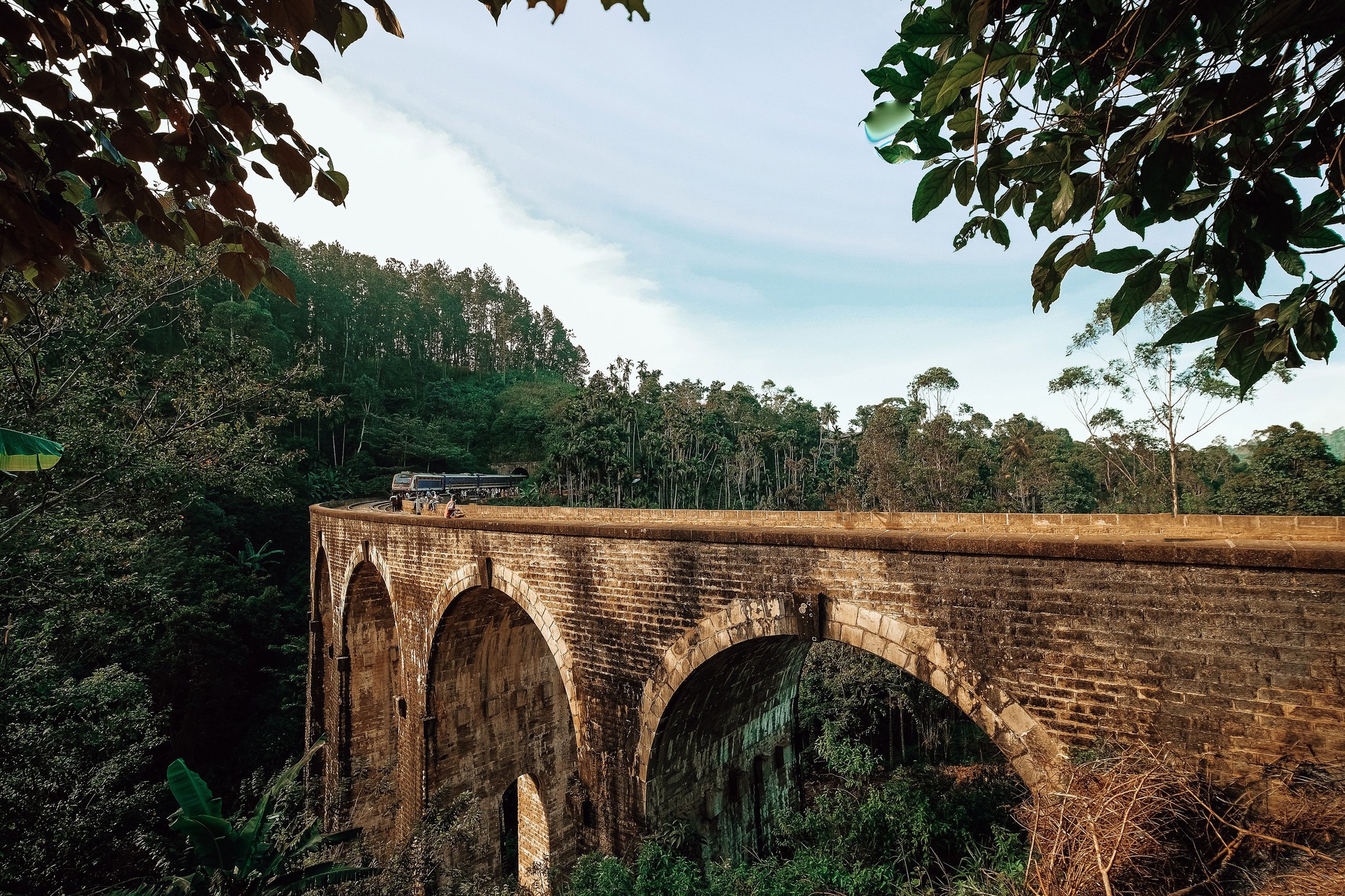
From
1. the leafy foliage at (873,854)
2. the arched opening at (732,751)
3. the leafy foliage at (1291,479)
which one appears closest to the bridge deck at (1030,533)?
the arched opening at (732,751)

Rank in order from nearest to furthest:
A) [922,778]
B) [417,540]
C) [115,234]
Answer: [115,234] < [417,540] < [922,778]

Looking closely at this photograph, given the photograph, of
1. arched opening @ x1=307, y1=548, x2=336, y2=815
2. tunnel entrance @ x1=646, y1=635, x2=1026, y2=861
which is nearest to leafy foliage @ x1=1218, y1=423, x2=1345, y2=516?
tunnel entrance @ x1=646, y1=635, x2=1026, y2=861

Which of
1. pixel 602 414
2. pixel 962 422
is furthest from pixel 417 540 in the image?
pixel 962 422

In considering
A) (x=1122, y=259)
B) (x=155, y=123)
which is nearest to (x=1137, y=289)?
(x=1122, y=259)

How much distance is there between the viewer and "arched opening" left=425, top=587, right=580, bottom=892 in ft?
32.7

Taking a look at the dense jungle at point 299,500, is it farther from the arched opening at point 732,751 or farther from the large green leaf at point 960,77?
the large green leaf at point 960,77

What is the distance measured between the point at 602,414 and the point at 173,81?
2841 centimetres

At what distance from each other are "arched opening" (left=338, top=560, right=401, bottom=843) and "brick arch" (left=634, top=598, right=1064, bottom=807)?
8314 mm

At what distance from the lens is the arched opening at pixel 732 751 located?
6.69m

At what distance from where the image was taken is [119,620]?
1357 centimetres

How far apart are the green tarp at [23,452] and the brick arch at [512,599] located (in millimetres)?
4840

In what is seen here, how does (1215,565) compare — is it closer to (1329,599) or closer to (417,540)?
(1329,599)

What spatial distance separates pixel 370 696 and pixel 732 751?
9.63 meters

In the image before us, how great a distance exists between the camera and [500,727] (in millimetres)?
11094
